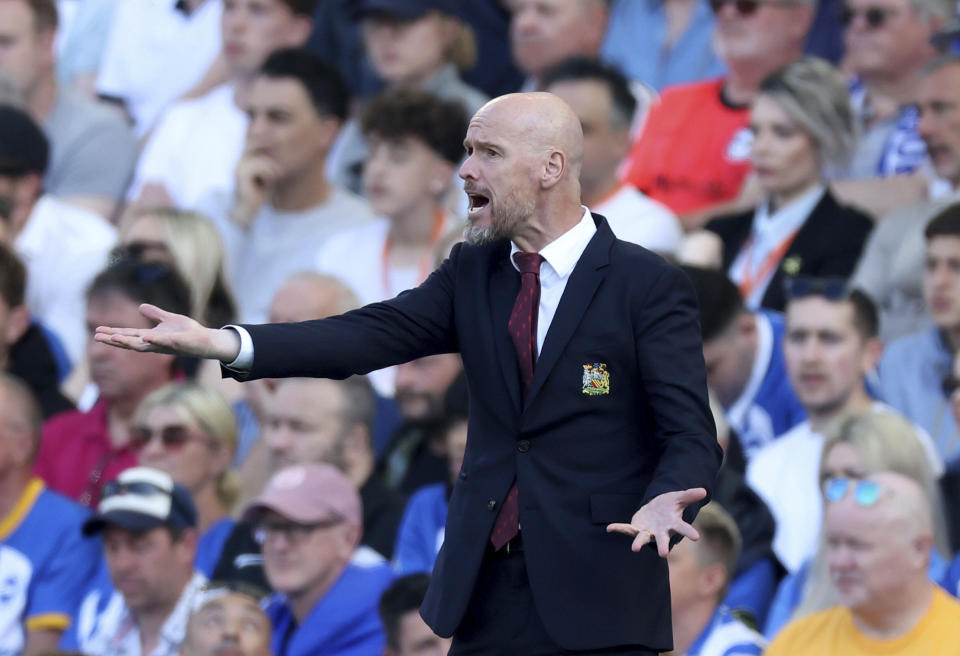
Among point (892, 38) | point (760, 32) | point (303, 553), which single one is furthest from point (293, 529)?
point (892, 38)

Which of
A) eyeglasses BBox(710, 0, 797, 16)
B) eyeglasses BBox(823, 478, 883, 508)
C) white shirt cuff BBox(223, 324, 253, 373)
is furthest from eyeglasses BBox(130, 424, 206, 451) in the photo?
white shirt cuff BBox(223, 324, 253, 373)

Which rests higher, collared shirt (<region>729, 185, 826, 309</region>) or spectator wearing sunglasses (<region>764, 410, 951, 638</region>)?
collared shirt (<region>729, 185, 826, 309</region>)

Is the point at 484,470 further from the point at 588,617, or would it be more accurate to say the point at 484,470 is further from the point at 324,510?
the point at 324,510

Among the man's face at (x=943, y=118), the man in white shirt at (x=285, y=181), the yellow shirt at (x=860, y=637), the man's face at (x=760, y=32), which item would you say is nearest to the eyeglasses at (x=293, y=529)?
the yellow shirt at (x=860, y=637)

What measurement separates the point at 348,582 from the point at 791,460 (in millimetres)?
1739

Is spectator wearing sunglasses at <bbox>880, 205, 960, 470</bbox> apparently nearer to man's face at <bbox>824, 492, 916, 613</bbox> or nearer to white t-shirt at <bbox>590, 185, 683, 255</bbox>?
white t-shirt at <bbox>590, 185, 683, 255</bbox>

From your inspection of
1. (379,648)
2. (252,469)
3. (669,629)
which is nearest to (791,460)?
(379,648)

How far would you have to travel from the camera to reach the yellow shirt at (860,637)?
5301 millimetres

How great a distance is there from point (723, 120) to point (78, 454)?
3.39 meters

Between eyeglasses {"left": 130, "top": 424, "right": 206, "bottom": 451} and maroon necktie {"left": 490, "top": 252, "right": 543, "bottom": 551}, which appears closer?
maroon necktie {"left": 490, "top": 252, "right": 543, "bottom": 551}

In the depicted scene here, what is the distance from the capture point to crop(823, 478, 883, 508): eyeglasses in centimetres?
555

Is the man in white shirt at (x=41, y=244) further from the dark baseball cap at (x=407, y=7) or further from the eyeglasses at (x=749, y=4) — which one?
the eyeglasses at (x=749, y=4)

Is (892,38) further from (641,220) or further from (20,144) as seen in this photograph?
(20,144)

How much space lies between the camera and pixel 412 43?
30.8 feet
